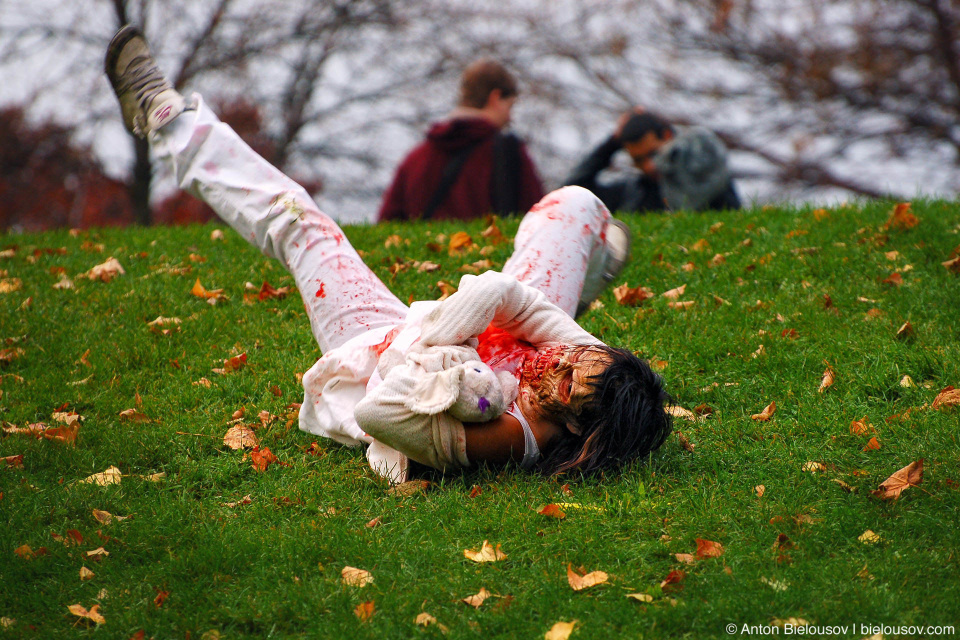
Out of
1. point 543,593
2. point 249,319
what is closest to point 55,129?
point 249,319

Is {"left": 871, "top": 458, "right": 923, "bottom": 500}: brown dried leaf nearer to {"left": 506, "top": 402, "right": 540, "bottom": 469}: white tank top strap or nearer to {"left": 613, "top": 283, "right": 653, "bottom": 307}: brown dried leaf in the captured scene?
{"left": 506, "top": 402, "right": 540, "bottom": 469}: white tank top strap

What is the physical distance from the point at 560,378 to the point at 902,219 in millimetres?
3444

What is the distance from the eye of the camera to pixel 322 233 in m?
3.77

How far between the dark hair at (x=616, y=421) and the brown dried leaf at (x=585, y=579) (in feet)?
1.81

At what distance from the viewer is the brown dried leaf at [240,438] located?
3554 millimetres

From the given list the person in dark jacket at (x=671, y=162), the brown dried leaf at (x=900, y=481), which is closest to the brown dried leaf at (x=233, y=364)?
the brown dried leaf at (x=900, y=481)

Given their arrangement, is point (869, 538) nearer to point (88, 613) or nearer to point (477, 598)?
point (477, 598)

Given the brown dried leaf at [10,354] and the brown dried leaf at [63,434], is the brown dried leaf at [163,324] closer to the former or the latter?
the brown dried leaf at [10,354]

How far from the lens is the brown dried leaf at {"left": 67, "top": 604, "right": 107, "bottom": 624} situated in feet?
7.96

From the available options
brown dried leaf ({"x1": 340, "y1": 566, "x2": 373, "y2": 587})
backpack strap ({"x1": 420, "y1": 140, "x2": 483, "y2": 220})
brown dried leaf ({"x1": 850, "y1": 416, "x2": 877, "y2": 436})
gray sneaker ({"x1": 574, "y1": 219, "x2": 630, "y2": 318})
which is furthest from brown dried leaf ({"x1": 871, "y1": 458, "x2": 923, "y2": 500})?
backpack strap ({"x1": 420, "y1": 140, "x2": 483, "y2": 220})

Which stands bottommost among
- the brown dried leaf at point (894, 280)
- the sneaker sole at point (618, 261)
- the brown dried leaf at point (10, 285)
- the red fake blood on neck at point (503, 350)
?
the brown dried leaf at point (894, 280)

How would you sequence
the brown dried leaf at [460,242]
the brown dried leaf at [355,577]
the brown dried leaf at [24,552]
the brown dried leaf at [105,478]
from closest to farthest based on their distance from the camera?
1. the brown dried leaf at [355,577]
2. the brown dried leaf at [24,552]
3. the brown dried leaf at [105,478]
4. the brown dried leaf at [460,242]

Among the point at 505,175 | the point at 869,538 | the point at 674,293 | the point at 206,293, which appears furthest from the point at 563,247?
the point at 505,175

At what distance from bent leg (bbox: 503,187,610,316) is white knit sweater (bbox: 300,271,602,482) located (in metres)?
0.36
